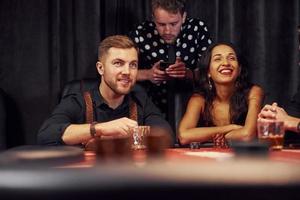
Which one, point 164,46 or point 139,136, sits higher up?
point 164,46

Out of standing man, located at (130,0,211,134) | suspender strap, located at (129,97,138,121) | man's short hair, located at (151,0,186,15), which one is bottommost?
suspender strap, located at (129,97,138,121)

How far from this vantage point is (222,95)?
9.70ft

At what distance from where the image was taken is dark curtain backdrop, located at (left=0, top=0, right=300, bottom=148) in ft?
12.0

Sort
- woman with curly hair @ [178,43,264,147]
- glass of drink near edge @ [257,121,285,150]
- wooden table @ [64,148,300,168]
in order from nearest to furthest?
1. wooden table @ [64,148,300,168]
2. glass of drink near edge @ [257,121,285,150]
3. woman with curly hair @ [178,43,264,147]

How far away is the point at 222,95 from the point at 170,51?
0.46 m

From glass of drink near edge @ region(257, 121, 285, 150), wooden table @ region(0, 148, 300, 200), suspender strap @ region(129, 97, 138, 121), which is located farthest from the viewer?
suspender strap @ region(129, 97, 138, 121)

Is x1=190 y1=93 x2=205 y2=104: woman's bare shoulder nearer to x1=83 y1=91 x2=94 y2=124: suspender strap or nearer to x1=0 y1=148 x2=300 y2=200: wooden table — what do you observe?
x1=83 y1=91 x2=94 y2=124: suspender strap

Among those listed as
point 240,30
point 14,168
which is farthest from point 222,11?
point 14,168

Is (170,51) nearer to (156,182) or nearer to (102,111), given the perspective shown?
(102,111)

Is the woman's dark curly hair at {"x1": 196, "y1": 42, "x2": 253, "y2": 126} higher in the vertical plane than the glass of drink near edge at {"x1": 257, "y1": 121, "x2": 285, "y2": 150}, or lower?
higher

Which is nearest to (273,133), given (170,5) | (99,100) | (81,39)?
(99,100)

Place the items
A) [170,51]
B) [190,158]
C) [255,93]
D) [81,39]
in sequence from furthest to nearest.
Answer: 1. [81,39]
2. [170,51]
3. [255,93]
4. [190,158]

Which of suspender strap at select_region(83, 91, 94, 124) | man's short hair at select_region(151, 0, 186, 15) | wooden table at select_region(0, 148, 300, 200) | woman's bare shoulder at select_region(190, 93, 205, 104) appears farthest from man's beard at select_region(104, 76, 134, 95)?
wooden table at select_region(0, 148, 300, 200)

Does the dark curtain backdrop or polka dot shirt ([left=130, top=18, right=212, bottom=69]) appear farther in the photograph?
the dark curtain backdrop
